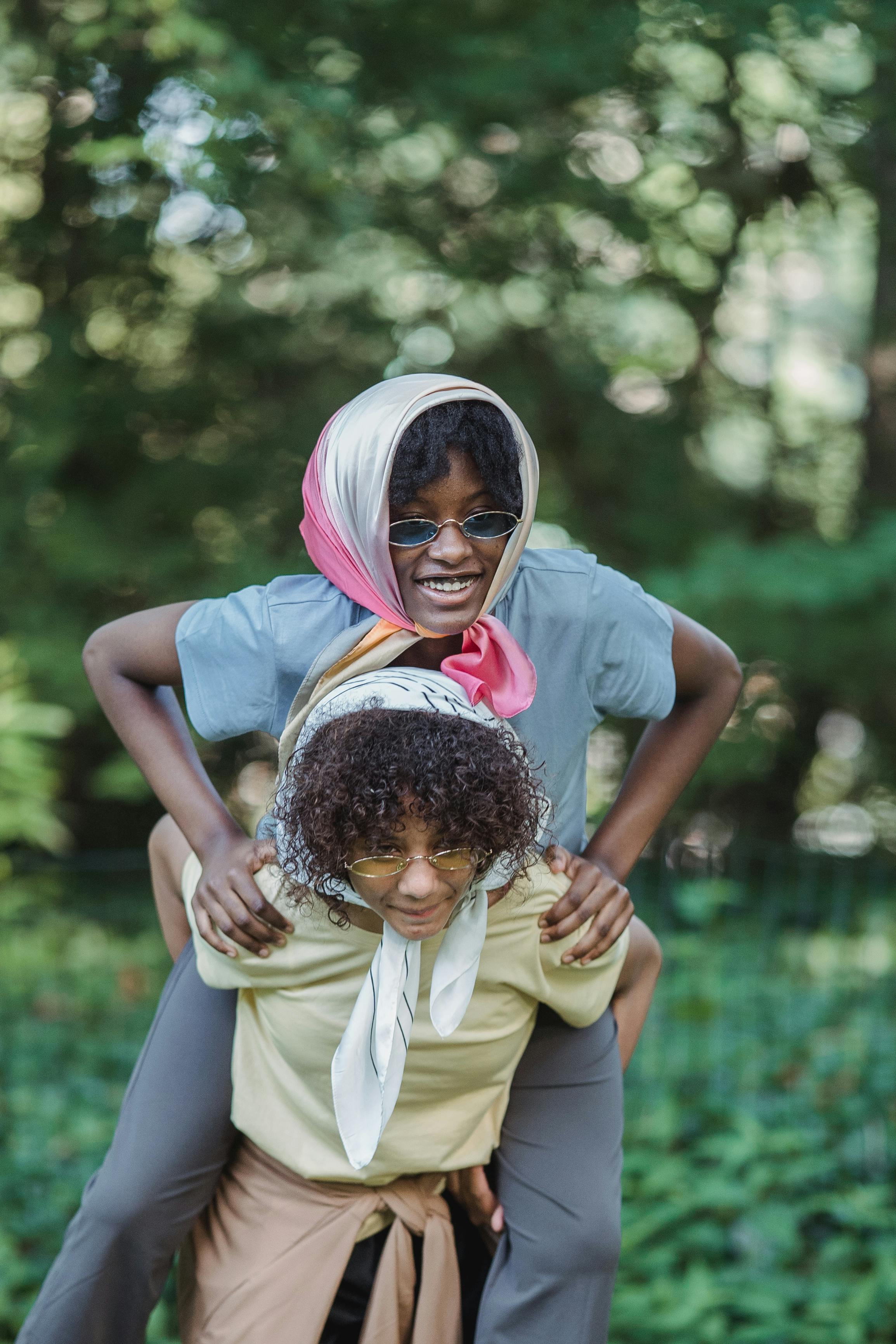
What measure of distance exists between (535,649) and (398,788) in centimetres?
51

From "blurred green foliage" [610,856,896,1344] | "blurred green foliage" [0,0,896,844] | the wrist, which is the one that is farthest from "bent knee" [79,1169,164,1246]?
"blurred green foliage" [0,0,896,844]

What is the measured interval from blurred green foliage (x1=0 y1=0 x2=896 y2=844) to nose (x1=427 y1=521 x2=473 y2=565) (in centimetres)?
271

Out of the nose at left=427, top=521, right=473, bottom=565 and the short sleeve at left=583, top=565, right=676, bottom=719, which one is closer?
the nose at left=427, top=521, right=473, bottom=565

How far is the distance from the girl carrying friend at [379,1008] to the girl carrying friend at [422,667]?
6 centimetres

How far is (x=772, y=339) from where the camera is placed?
6.71 m

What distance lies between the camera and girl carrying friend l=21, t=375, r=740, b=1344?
6.30 ft

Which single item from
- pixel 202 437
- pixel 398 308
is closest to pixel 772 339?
pixel 398 308

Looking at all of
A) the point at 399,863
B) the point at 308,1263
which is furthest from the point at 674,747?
the point at 308,1263

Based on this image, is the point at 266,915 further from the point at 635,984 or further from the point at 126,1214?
the point at 635,984

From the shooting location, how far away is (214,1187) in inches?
83.4

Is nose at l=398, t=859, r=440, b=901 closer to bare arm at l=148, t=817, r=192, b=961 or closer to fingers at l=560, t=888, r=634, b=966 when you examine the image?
fingers at l=560, t=888, r=634, b=966

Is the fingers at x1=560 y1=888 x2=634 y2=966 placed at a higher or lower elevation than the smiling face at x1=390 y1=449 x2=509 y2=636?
lower

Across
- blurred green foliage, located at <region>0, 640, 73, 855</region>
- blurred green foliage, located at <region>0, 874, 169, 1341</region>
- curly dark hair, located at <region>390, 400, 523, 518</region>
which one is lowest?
blurred green foliage, located at <region>0, 874, 169, 1341</region>

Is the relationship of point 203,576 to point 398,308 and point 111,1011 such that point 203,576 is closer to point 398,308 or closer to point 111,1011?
point 398,308
